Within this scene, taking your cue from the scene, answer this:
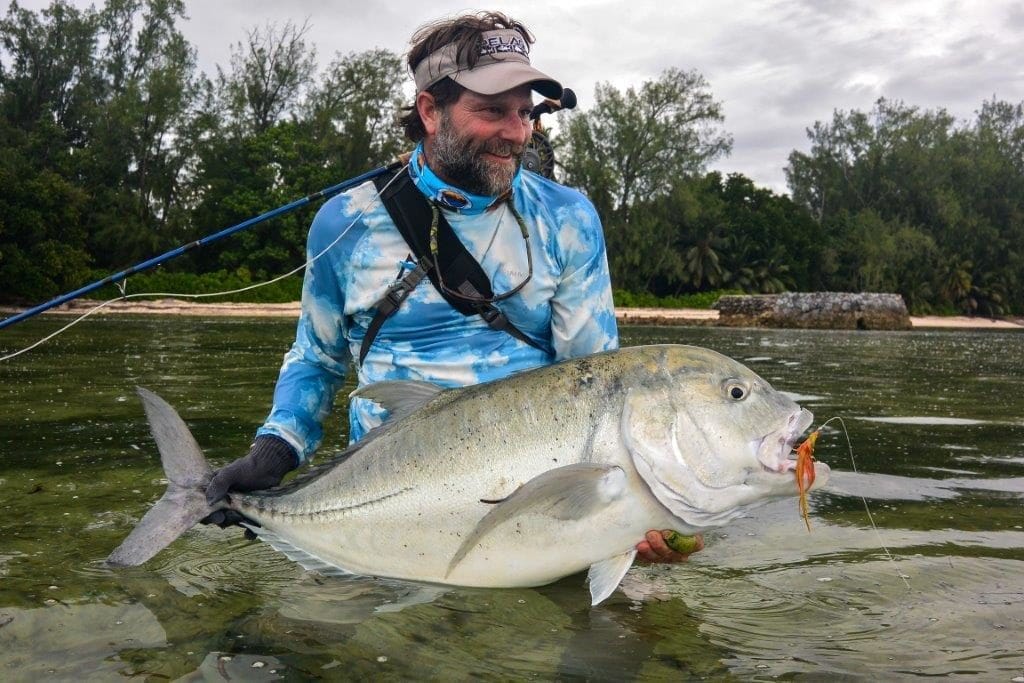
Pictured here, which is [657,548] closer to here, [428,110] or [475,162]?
[475,162]

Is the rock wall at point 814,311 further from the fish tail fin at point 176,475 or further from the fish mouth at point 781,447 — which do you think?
the fish tail fin at point 176,475

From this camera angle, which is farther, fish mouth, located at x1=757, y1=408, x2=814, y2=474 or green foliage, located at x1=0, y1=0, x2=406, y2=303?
green foliage, located at x1=0, y1=0, x2=406, y2=303

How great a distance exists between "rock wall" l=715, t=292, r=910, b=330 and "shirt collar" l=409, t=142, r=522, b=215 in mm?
34217

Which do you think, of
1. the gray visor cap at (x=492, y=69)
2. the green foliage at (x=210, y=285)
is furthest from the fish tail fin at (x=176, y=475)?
the green foliage at (x=210, y=285)

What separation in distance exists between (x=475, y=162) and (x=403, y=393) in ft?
3.72

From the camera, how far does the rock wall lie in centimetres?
3691

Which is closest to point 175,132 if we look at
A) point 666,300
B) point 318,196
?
point 666,300

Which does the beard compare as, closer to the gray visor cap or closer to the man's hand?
the gray visor cap

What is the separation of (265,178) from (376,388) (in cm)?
5194

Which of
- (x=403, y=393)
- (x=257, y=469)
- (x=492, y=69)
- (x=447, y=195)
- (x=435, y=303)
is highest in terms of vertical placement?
(x=492, y=69)

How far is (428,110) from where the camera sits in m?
4.23

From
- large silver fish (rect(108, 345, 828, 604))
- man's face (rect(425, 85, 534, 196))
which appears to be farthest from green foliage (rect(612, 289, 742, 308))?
large silver fish (rect(108, 345, 828, 604))

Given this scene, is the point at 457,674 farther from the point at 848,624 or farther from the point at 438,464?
the point at 848,624

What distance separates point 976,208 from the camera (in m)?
79.6
